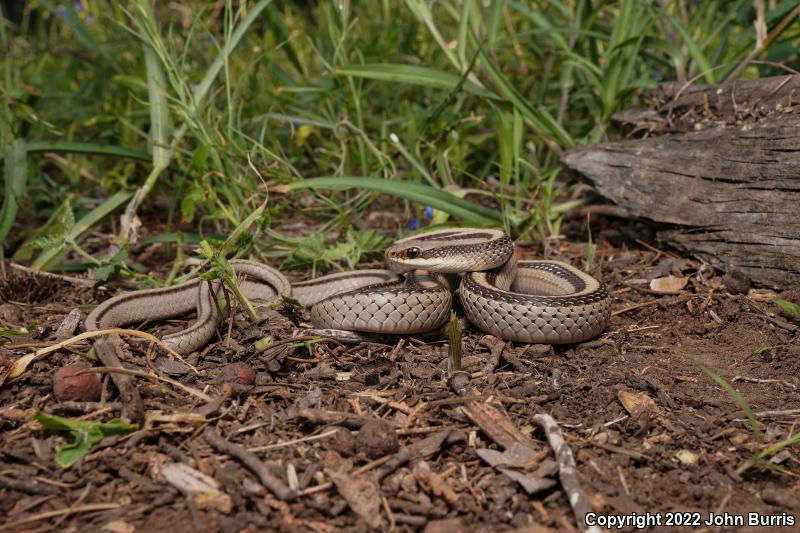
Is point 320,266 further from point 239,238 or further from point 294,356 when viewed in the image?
point 294,356

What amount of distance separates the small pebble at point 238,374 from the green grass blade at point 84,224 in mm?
2417

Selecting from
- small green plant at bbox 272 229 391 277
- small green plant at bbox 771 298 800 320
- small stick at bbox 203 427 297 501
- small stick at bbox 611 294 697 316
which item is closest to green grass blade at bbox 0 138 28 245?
small green plant at bbox 272 229 391 277

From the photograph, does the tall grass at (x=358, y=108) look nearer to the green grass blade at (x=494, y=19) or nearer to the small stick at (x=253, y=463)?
the green grass blade at (x=494, y=19)

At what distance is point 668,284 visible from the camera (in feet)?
18.8

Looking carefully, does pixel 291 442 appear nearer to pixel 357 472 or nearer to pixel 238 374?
pixel 357 472

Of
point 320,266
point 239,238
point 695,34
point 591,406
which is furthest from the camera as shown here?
point 695,34

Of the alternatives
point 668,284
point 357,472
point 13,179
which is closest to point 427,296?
point 357,472

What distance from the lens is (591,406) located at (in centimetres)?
413

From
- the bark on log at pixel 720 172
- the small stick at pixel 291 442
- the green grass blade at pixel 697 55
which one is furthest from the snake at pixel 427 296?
the green grass blade at pixel 697 55

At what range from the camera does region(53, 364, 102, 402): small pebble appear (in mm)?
3893

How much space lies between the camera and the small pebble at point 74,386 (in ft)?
12.8

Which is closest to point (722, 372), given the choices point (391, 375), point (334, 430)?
point (391, 375)

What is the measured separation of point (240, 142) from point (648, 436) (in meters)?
4.49

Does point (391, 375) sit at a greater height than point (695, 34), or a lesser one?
lesser
